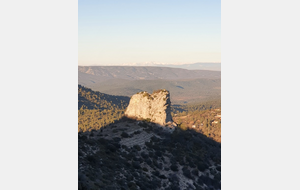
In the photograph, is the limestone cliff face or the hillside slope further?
the limestone cliff face

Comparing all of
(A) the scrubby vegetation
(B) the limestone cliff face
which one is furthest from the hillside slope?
(A) the scrubby vegetation

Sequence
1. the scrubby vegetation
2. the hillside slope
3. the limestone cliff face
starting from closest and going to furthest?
the hillside slope
the limestone cliff face
the scrubby vegetation

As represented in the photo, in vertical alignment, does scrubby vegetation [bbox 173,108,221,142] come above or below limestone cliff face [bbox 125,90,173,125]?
below

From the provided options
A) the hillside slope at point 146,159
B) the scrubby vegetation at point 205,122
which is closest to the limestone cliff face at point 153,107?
the hillside slope at point 146,159

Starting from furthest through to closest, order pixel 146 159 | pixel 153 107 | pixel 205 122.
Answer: pixel 205 122, pixel 153 107, pixel 146 159

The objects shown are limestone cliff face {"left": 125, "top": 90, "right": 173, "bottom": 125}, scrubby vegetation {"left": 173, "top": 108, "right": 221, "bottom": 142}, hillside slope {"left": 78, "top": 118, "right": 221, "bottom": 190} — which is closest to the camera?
hillside slope {"left": 78, "top": 118, "right": 221, "bottom": 190}

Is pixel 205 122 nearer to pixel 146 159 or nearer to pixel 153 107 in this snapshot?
pixel 153 107

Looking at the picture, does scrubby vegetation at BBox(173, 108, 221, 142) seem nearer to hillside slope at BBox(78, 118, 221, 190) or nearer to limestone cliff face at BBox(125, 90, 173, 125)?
limestone cliff face at BBox(125, 90, 173, 125)

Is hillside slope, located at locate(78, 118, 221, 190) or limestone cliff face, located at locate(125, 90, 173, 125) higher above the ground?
limestone cliff face, located at locate(125, 90, 173, 125)

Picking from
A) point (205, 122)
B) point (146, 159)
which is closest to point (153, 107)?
point (146, 159)
